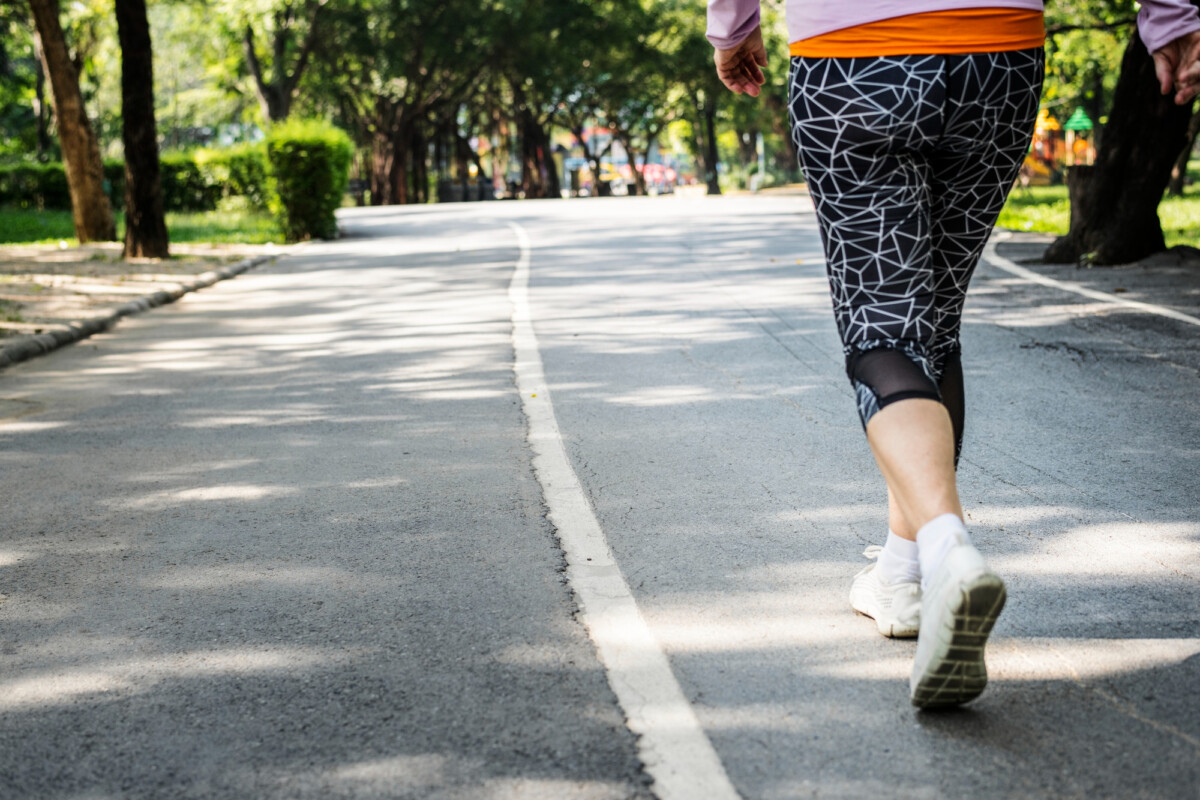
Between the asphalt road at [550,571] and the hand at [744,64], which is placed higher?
the hand at [744,64]

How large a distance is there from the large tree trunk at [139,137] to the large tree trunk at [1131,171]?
11.0 metres

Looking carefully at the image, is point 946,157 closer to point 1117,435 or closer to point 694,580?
point 694,580

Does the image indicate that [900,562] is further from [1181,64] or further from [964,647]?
[1181,64]

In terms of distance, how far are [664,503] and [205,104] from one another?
183 feet

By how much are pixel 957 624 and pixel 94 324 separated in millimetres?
9356

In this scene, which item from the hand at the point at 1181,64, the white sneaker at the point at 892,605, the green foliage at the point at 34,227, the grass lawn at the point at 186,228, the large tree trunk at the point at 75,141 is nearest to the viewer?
the hand at the point at 1181,64

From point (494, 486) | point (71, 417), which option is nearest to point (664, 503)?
point (494, 486)

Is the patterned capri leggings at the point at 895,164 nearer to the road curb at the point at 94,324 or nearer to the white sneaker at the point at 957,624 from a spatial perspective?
the white sneaker at the point at 957,624

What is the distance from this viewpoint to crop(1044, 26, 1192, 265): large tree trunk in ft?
38.9

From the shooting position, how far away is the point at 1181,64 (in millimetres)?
2840

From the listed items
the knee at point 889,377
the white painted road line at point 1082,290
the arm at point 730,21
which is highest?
the arm at point 730,21

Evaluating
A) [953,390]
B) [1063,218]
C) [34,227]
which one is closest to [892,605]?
[953,390]

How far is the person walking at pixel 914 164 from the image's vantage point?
2.65 m

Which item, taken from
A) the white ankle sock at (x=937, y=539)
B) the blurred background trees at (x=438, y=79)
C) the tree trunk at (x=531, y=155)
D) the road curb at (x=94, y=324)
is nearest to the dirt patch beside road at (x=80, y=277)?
the road curb at (x=94, y=324)
